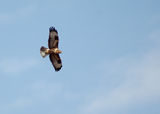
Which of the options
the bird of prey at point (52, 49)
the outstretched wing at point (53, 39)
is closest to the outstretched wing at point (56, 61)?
the bird of prey at point (52, 49)

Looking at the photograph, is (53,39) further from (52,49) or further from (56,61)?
(56,61)

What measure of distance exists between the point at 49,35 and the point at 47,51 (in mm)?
1795

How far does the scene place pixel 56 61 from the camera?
53.4 meters

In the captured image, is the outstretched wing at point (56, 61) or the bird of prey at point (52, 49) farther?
the outstretched wing at point (56, 61)

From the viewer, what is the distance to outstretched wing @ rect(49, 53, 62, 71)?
5288 cm

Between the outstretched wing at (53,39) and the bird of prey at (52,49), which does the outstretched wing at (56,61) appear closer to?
the bird of prey at (52,49)

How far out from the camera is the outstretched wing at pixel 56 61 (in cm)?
5288

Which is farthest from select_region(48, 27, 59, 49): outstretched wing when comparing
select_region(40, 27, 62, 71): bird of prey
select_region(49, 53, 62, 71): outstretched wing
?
select_region(49, 53, 62, 71): outstretched wing

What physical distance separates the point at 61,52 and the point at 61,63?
1.94 metres

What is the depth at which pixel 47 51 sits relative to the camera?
51.4 meters

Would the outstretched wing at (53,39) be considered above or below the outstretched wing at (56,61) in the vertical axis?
above

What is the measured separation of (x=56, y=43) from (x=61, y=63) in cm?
274

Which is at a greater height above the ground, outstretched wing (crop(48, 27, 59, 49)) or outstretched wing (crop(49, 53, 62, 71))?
outstretched wing (crop(48, 27, 59, 49))

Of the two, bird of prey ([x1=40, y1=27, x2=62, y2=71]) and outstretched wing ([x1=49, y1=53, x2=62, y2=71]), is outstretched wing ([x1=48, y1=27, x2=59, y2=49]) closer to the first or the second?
bird of prey ([x1=40, y1=27, x2=62, y2=71])
